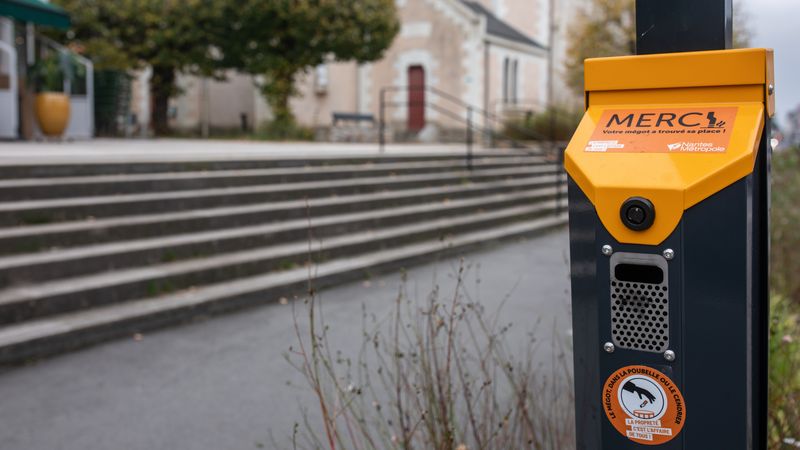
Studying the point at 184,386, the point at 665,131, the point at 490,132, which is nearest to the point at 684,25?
the point at 665,131

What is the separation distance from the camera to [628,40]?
25719 mm

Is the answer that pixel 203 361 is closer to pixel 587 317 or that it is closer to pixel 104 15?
pixel 587 317

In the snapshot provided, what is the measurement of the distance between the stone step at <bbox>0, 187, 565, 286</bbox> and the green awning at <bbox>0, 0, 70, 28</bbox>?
707 cm

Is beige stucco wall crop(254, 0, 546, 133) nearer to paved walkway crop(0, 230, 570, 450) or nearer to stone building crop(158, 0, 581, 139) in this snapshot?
stone building crop(158, 0, 581, 139)

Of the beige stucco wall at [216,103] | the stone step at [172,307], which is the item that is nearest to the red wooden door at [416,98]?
the beige stucco wall at [216,103]

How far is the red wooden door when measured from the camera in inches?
979

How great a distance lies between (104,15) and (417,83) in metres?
9.54

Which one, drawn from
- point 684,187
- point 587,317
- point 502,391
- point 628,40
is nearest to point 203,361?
point 502,391

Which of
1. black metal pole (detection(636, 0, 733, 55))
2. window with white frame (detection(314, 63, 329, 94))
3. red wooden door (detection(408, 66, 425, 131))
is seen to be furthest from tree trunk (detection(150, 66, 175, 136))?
black metal pole (detection(636, 0, 733, 55))

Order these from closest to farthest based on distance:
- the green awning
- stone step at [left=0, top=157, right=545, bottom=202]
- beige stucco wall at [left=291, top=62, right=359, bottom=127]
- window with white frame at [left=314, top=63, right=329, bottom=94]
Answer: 1. stone step at [left=0, top=157, right=545, bottom=202]
2. the green awning
3. beige stucco wall at [left=291, top=62, right=359, bottom=127]
4. window with white frame at [left=314, top=63, right=329, bottom=94]

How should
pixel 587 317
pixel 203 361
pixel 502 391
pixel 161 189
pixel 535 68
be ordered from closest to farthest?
1. pixel 587 317
2. pixel 502 391
3. pixel 203 361
4. pixel 161 189
5. pixel 535 68

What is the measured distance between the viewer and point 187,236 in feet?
22.4

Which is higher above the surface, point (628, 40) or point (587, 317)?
point (628, 40)

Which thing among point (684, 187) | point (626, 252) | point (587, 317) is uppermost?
point (684, 187)
